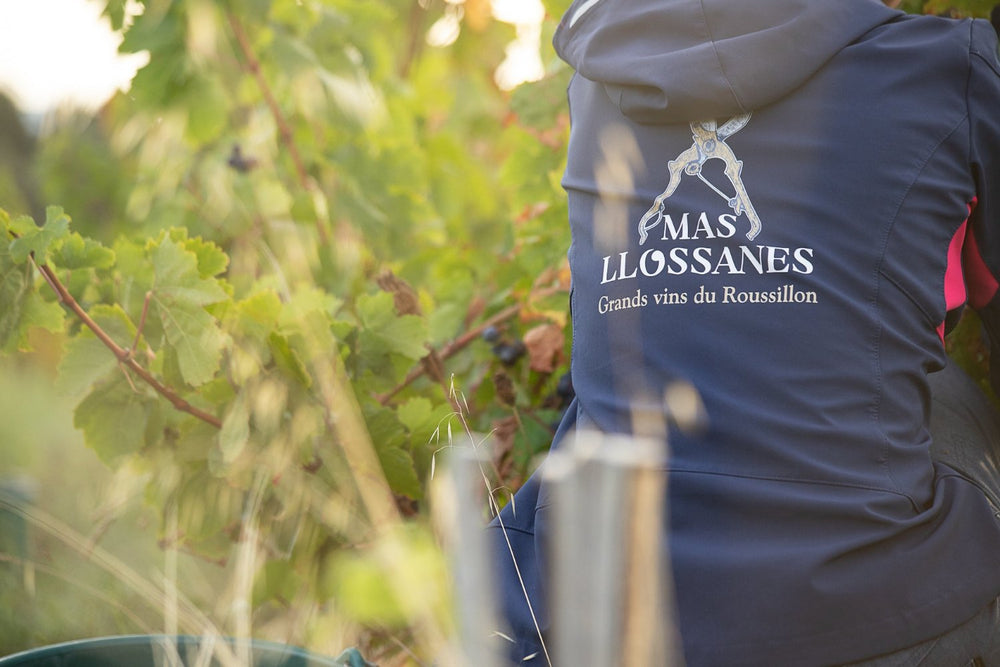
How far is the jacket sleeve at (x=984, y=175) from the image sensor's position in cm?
136

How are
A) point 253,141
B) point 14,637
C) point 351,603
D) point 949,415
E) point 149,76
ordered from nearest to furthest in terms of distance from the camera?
point 949,415 → point 351,603 → point 14,637 → point 149,76 → point 253,141

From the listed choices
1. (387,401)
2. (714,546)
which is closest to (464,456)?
(714,546)

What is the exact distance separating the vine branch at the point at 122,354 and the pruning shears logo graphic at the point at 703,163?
97 centimetres

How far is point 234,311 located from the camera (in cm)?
186

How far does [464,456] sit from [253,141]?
7.94 feet

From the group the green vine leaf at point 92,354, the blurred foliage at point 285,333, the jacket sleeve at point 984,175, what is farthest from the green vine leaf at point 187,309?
the jacket sleeve at point 984,175

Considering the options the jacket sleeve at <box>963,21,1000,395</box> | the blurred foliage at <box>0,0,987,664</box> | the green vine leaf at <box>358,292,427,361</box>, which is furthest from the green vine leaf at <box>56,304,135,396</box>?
the jacket sleeve at <box>963,21,1000,395</box>

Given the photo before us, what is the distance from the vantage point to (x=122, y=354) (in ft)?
5.71

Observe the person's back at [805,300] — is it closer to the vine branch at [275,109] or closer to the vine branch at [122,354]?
the vine branch at [122,354]

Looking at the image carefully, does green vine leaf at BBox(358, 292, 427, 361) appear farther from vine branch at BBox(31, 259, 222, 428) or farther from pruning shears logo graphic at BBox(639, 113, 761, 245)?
pruning shears logo graphic at BBox(639, 113, 761, 245)

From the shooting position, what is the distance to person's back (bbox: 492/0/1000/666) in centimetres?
126

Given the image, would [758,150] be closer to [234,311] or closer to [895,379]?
[895,379]

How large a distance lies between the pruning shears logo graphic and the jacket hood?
22 millimetres

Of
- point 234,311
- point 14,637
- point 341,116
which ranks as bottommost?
point 14,637
